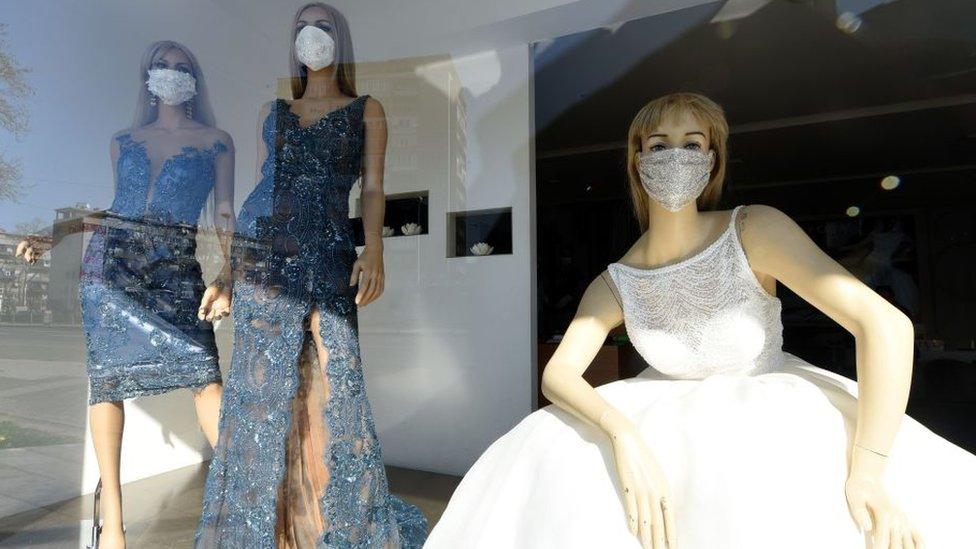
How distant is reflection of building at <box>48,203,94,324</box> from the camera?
6.18 ft

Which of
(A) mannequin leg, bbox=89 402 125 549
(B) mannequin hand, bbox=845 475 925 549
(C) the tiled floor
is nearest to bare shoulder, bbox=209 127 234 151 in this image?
(A) mannequin leg, bbox=89 402 125 549

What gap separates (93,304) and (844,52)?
12.0 ft

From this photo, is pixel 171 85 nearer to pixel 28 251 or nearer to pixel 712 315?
pixel 28 251

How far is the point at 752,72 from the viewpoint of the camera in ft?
10.5

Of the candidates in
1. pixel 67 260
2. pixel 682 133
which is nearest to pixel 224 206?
pixel 67 260

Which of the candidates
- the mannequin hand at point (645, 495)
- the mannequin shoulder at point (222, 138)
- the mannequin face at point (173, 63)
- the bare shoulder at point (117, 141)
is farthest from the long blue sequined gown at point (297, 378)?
the mannequin hand at point (645, 495)

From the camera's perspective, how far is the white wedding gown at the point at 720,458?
0.92 metres

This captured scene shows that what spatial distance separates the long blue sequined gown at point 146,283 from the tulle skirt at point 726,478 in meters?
1.19

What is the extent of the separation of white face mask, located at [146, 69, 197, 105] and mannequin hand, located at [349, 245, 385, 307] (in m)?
0.82

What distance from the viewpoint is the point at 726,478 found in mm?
955

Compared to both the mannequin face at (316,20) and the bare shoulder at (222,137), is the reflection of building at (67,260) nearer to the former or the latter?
the bare shoulder at (222,137)

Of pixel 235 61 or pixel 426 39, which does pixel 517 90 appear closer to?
pixel 426 39

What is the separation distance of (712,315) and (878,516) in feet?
1.77

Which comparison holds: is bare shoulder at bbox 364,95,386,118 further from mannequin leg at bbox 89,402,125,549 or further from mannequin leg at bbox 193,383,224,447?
mannequin leg at bbox 89,402,125,549
